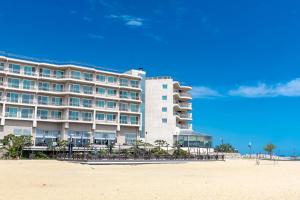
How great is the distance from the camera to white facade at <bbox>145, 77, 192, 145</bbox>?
79.4m

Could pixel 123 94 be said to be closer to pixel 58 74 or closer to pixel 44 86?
pixel 58 74

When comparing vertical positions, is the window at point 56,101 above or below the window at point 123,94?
below

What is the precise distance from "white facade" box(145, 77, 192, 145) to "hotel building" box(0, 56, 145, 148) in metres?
3.92

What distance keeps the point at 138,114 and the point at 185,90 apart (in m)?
16.6

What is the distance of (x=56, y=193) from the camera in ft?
58.3

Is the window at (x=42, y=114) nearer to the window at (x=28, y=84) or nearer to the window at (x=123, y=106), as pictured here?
the window at (x=28, y=84)

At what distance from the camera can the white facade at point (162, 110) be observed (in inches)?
3127

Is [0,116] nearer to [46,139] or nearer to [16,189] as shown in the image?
[46,139]

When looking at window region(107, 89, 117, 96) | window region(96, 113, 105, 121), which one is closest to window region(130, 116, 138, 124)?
window region(107, 89, 117, 96)

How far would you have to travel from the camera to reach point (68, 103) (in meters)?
68.1

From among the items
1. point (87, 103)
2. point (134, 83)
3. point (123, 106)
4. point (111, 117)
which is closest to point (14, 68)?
point (87, 103)

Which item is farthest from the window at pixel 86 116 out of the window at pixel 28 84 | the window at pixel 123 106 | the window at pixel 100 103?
the window at pixel 28 84

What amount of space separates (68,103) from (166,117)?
21.8m

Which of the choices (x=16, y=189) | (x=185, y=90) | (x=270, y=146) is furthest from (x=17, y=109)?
(x=270, y=146)
